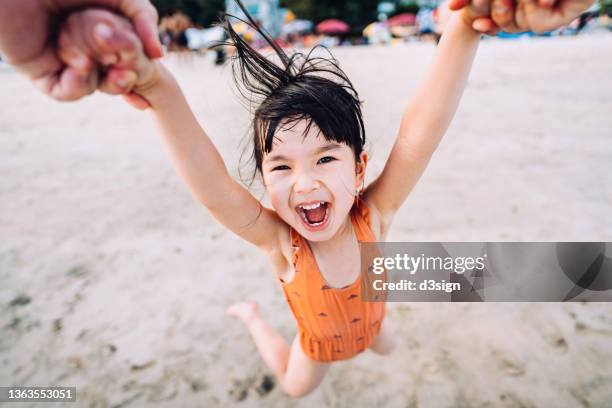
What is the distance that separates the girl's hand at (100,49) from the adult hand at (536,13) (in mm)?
712

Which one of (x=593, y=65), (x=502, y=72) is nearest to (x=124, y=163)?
(x=502, y=72)

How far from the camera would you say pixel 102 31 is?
0.62m

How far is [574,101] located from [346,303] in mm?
5543

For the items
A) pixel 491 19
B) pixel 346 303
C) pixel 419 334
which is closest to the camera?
pixel 491 19

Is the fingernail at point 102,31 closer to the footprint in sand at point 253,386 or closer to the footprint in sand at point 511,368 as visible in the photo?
the footprint in sand at point 253,386

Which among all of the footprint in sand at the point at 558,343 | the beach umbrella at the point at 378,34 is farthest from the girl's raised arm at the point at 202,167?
the beach umbrella at the point at 378,34

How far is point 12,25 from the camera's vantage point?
0.61 metres

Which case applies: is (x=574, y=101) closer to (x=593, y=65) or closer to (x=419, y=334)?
(x=593, y=65)

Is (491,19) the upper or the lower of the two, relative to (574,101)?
upper

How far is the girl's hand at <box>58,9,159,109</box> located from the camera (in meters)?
0.63

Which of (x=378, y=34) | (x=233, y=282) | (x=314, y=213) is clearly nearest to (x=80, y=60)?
(x=314, y=213)

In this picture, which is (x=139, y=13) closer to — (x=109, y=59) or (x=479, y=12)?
(x=109, y=59)

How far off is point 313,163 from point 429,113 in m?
0.35

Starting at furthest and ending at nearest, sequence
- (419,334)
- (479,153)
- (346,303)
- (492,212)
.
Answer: (479,153) → (492,212) → (419,334) → (346,303)
